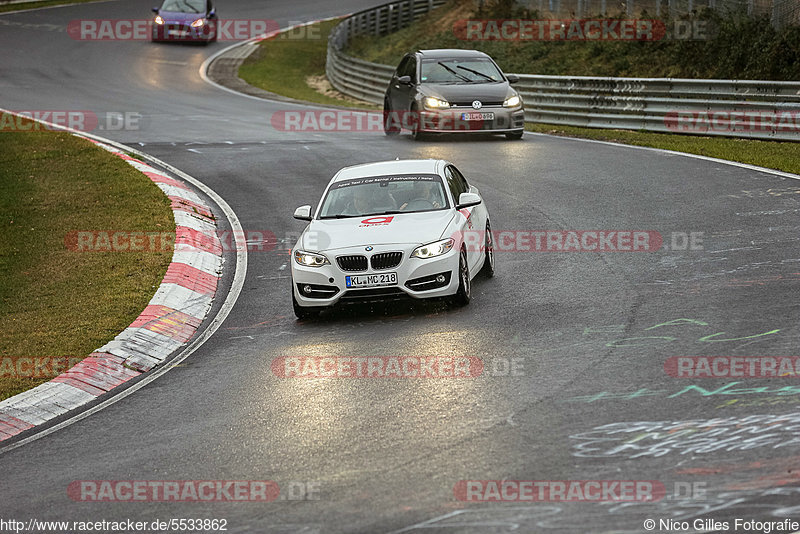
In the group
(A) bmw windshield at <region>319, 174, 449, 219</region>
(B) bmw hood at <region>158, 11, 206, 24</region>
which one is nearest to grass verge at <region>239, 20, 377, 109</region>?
(B) bmw hood at <region>158, 11, 206, 24</region>

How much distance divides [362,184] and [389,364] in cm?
364

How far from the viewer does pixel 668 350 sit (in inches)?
368

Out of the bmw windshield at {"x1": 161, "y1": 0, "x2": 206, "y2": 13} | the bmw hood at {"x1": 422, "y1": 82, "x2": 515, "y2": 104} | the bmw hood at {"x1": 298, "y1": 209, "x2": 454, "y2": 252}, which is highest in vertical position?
the bmw windshield at {"x1": 161, "y1": 0, "x2": 206, "y2": 13}

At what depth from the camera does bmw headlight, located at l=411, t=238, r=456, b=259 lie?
11.5m

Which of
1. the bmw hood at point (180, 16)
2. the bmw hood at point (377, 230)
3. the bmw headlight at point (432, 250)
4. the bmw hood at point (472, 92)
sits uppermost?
the bmw hood at point (180, 16)

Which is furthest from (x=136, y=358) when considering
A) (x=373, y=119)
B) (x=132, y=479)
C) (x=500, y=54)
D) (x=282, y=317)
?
(x=500, y=54)

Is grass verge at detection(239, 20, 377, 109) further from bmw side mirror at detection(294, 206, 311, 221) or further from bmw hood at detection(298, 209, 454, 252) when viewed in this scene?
bmw hood at detection(298, 209, 454, 252)

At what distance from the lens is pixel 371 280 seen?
37.5 feet

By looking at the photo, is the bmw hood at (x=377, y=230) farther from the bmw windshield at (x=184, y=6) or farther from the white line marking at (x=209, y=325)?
the bmw windshield at (x=184, y=6)

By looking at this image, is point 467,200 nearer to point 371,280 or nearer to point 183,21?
point 371,280

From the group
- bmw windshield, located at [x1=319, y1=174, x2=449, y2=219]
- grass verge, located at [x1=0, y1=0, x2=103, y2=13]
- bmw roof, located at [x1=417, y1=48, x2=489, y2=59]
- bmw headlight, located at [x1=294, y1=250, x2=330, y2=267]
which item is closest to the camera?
bmw headlight, located at [x1=294, y1=250, x2=330, y2=267]

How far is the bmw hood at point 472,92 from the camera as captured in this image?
23.1 meters

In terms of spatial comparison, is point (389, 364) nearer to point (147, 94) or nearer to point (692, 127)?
point (692, 127)

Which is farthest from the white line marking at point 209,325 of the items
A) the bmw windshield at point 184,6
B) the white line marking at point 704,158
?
the bmw windshield at point 184,6
